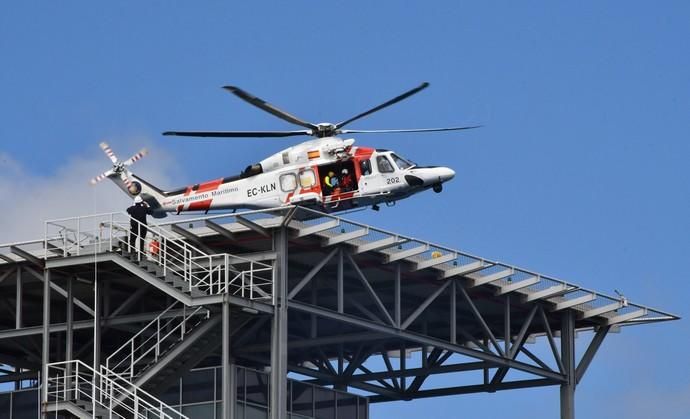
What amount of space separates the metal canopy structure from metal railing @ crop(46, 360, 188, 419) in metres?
0.19

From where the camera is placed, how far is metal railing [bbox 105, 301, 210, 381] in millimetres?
72125

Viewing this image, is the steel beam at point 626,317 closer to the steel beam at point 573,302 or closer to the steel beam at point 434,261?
the steel beam at point 573,302

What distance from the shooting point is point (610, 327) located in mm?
88000

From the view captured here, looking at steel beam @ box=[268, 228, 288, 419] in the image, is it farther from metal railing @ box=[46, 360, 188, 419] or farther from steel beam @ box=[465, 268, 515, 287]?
steel beam @ box=[465, 268, 515, 287]

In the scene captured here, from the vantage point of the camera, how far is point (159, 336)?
75750mm

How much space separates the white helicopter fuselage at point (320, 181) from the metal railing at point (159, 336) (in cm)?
609

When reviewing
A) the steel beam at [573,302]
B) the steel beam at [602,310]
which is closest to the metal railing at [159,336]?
the steel beam at [573,302]

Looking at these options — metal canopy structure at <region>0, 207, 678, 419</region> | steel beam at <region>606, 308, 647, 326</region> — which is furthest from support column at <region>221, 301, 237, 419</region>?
steel beam at <region>606, 308, 647, 326</region>

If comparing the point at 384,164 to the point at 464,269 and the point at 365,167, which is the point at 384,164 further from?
the point at 464,269

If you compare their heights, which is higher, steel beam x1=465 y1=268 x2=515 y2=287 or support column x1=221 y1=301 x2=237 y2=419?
steel beam x1=465 y1=268 x2=515 y2=287

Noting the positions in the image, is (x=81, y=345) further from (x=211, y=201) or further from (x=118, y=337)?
(x=211, y=201)

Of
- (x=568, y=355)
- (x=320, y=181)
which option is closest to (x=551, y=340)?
(x=568, y=355)

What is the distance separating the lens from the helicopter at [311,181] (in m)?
81.5

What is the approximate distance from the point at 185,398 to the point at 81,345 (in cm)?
994
